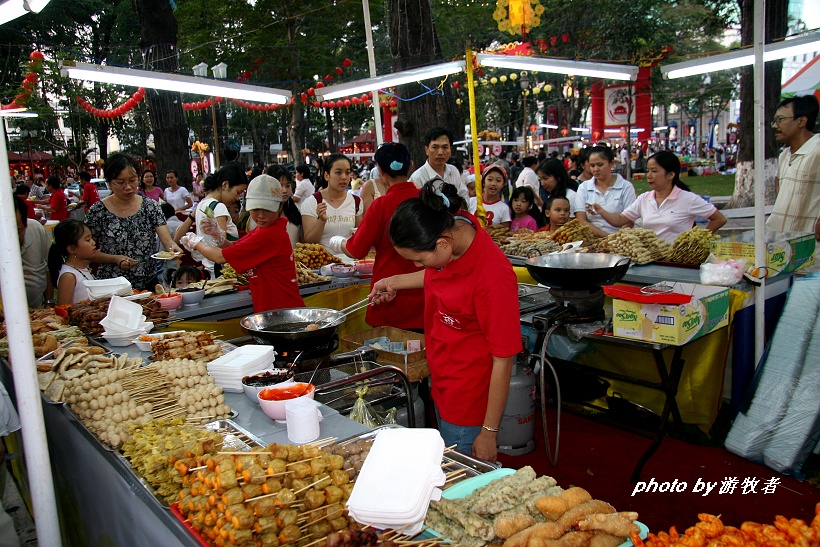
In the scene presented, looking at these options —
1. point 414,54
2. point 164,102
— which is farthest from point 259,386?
point 164,102

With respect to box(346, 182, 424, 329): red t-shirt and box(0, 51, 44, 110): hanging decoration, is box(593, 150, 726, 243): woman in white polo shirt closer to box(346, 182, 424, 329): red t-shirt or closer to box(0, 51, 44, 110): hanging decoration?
box(346, 182, 424, 329): red t-shirt

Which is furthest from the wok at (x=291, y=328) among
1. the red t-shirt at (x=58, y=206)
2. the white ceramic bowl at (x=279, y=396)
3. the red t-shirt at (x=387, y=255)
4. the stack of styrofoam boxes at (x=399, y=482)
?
the red t-shirt at (x=58, y=206)

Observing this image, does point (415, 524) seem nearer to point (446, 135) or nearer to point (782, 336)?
point (782, 336)

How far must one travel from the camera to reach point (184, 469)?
71.2 inches

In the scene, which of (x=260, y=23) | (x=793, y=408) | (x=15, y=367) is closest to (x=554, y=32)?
(x=260, y=23)

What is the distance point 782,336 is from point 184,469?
4.00 m

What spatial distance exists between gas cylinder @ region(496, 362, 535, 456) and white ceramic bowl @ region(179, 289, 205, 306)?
2682mm

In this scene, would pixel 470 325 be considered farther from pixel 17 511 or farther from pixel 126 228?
pixel 126 228

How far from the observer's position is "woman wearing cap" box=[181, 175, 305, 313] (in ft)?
12.4

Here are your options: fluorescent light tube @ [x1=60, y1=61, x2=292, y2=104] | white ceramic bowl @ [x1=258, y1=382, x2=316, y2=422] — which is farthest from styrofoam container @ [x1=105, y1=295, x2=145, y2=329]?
fluorescent light tube @ [x1=60, y1=61, x2=292, y2=104]

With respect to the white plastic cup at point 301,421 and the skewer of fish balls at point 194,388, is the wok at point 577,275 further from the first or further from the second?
the skewer of fish balls at point 194,388

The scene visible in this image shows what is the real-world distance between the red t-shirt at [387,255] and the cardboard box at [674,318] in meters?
1.40

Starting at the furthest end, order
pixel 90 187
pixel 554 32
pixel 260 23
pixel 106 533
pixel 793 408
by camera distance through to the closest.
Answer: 1. pixel 554 32
2. pixel 260 23
3. pixel 90 187
4. pixel 793 408
5. pixel 106 533

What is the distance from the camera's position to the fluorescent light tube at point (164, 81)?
4449 mm
